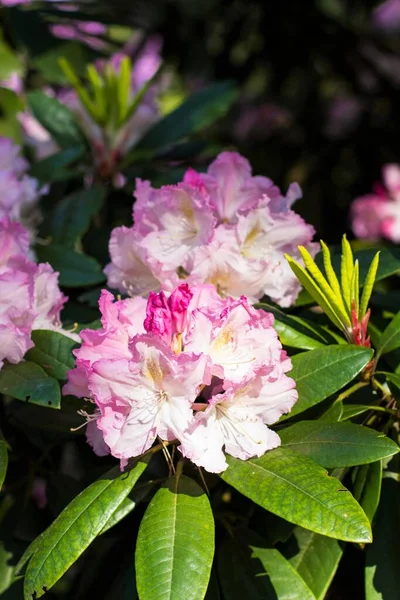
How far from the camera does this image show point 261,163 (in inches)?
111

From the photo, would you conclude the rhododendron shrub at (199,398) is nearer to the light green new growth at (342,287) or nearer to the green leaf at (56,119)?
the light green new growth at (342,287)

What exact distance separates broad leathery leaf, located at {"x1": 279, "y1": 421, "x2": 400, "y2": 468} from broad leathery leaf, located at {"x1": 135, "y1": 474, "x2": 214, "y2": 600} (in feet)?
0.39

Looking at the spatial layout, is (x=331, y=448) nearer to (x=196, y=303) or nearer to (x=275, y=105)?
(x=196, y=303)

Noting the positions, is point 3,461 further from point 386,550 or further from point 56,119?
point 56,119

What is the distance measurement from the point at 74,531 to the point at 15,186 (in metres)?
0.74

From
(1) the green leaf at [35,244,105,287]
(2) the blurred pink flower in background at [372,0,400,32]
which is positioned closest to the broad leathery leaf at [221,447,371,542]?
(1) the green leaf at [35,244,105,287]

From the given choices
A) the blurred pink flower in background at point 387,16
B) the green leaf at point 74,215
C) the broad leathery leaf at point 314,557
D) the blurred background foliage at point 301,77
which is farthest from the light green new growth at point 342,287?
the blurred pink flower in background at point 387,16

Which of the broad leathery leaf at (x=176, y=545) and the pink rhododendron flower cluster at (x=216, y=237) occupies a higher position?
the pink rhododendron flower cluster at (x=216, y=237)

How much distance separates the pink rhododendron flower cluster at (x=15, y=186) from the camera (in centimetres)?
140

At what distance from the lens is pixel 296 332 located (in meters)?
1.00

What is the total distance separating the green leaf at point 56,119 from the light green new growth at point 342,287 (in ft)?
3.00

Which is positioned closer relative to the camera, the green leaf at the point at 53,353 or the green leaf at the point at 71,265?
the green leaf at the point at 53,353

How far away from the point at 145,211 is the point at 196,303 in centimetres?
20

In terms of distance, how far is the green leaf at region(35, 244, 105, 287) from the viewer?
1.27 m
